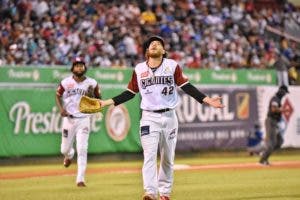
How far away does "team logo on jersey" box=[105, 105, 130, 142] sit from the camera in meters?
23.6

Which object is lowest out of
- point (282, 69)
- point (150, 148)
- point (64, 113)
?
point (150, 148)

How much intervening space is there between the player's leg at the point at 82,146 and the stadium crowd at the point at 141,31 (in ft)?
27.1

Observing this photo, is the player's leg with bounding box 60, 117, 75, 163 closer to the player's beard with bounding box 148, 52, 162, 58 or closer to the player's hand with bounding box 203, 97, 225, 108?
the player's beard with bounding box 148, 52, 162, 58

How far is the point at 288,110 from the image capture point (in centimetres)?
2758

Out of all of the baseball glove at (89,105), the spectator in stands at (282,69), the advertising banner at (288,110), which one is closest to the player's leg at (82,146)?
the baseball glove at (89,105)

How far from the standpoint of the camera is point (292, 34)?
34938mm

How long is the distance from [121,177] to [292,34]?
1922 cm

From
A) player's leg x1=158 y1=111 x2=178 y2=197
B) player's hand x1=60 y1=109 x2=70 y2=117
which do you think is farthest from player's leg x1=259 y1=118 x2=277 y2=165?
player's leg x1=158 y1=111 x2=178 y2=197

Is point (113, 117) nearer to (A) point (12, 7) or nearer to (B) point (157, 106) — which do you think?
(A) point (12, 7)

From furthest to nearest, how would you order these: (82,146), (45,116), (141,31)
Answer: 1. (141,31)
2. (45,116)
3. (82,146)

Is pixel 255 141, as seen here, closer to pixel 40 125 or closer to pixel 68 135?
pixel 40 125

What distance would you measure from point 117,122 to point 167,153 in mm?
12968

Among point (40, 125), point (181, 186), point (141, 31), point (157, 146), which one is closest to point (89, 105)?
point (157, 146)

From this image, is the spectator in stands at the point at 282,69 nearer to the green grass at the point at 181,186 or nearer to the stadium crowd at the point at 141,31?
the stadium crowd at the point at 141,31
